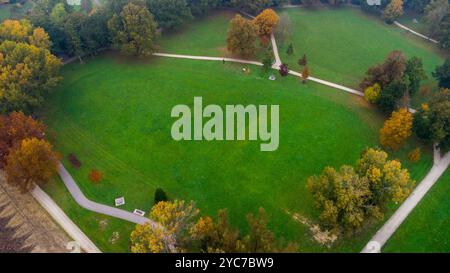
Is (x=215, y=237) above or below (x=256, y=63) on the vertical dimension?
below

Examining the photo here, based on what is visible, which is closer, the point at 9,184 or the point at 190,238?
the point at 190,238

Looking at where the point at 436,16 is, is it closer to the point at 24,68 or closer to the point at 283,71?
the point at 283,71

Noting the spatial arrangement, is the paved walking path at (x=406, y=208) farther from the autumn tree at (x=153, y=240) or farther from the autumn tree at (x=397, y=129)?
the autumn tree at (x=153, y=240)

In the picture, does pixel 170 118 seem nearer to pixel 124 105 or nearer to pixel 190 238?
pixel 124 105

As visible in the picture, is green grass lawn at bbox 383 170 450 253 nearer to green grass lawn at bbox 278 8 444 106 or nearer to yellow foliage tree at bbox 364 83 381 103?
yellow foliage tree at bbox 364 83 381 103

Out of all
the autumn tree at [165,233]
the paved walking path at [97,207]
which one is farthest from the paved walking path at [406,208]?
the paved walking path at [97,207]

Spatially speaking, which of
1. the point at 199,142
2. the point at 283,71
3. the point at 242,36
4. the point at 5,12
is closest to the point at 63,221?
the point at 199,142

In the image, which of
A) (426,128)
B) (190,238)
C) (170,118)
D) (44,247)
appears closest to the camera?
(190,238)

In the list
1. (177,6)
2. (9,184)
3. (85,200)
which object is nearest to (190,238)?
(85,200)
